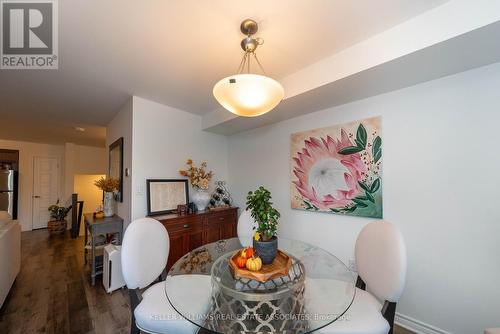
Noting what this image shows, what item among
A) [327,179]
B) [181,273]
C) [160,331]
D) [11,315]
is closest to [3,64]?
[11,315]

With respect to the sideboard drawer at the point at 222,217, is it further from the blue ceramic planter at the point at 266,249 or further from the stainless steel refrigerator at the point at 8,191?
the stainless steel refrigerator at the point at 8,191

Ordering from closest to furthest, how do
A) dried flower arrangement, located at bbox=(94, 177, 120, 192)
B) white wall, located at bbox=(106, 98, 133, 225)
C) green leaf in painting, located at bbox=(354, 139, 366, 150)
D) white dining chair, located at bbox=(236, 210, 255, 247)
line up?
green leaf in painting, located at bbox=(354, 139, 366, 150), white dining chair, located at bbox=(236, 210, 255, 247), white wall, located at bbox=(106, 98, 133, 225), dried flower arrangement, located at bbox=(94, 177, 120, 192)

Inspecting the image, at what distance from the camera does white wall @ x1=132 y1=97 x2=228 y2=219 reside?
2.53 metres

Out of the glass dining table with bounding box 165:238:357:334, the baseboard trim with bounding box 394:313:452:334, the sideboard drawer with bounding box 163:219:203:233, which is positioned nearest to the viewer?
the glass dining table with bounding box 165:238:357:334

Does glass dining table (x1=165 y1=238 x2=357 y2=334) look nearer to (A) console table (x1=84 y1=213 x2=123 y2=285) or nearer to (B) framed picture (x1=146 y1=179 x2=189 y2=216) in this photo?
(B) framed picture (x1=146 y1=179 x2=189 y2=216)

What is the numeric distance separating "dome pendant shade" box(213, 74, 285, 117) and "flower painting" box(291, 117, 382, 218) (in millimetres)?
1238

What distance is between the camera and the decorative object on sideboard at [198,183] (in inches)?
115

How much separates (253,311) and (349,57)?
191 cm

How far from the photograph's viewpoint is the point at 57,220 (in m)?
5.01

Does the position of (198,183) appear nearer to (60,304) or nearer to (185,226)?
(185,226)

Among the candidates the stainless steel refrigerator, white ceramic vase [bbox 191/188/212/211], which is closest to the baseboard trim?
white ceramic vase [bbox 191/188/212/211]

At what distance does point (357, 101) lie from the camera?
84.4 inches

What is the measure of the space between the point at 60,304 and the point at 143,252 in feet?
4.77

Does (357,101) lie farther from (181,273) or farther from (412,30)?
(181,273)
